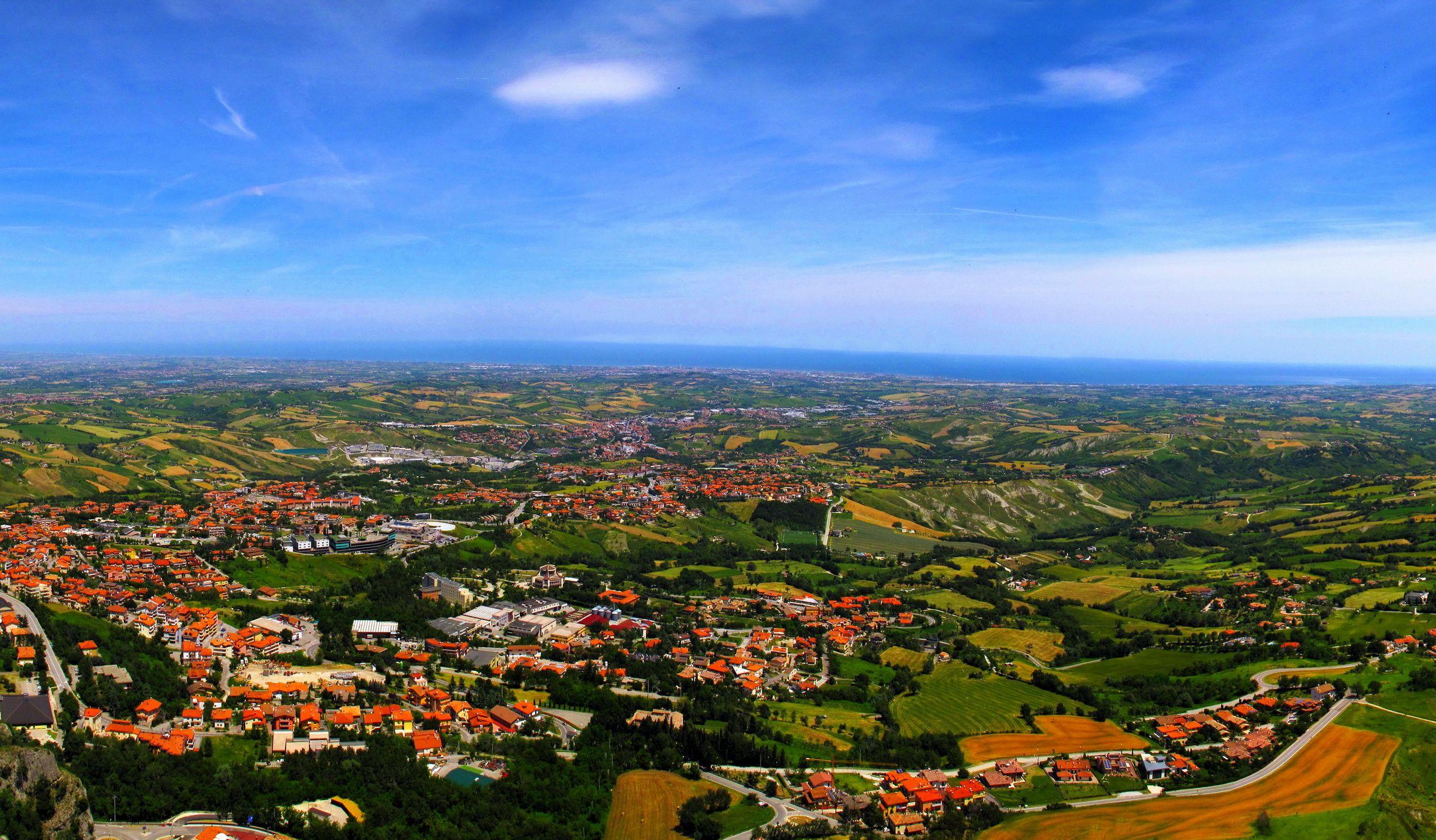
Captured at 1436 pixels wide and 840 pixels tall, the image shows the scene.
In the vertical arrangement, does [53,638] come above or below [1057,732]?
above

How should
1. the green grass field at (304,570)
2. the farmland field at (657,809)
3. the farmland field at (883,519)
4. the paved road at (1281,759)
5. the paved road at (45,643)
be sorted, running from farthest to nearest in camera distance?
the farmland field at (883,519) → the green grass field at (304,570) → the paved road at (45,643) → the paved road at (1281,759) → the farmland field at (657,809)

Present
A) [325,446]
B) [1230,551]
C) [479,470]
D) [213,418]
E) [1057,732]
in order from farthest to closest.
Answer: [213,418] → [325,446] → [479,470] → [1230,551] → [1057,732]

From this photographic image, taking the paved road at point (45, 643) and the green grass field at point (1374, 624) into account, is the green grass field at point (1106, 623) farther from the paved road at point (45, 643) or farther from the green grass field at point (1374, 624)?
the paved road at point (45, 643)

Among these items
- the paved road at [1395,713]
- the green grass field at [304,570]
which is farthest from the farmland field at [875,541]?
the paved road at [1395,713]

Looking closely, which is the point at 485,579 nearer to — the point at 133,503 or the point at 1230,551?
the point at 133,503

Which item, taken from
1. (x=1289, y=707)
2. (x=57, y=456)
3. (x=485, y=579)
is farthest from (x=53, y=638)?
(x=57, y=456)

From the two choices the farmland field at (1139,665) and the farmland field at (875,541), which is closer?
the farmland field at (1139,665)

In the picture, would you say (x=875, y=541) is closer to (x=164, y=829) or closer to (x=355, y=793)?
(x=355, y=793)
